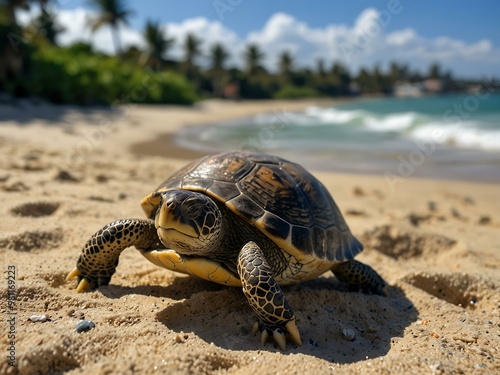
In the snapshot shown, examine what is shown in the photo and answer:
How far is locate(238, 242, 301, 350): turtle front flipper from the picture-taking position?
7.79 feet

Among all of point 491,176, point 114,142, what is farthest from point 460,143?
point 114,142

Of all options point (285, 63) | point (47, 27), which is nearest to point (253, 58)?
point (285, 63)

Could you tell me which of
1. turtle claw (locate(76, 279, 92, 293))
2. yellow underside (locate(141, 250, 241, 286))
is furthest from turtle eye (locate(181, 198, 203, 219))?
turtle claw (locate(76, 279, 92, 293))

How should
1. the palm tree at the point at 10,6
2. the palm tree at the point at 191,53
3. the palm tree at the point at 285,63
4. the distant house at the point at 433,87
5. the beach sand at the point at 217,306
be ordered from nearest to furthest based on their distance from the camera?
the beach sand at the point at 217,306, the palm tree at the point at 10,6, the palm tree at the point at 191,53, the palm tree at the point at 285,63, the distant house at the point at 433,87

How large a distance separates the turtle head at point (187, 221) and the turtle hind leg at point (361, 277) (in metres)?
1.32

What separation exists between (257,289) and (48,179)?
439cm

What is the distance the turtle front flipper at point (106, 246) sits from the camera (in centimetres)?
282

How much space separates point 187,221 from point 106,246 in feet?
2.65

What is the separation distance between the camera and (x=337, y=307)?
2996 millimetres

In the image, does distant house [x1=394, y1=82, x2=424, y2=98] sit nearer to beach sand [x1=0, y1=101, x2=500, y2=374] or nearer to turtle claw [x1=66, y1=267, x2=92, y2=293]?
beach sand [x1=0, y1=101, x2=500, y2=374]

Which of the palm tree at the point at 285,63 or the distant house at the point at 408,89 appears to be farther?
the distant house at the point at 408,89

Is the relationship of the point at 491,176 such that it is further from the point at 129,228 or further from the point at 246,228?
the point at 129,228

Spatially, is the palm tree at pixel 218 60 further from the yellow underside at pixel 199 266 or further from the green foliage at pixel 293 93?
the yellow underside at pixel 199 266

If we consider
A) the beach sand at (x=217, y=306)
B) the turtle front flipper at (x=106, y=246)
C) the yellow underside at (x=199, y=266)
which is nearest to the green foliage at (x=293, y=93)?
the beach sand at (x=217, y=306)
